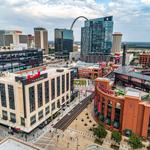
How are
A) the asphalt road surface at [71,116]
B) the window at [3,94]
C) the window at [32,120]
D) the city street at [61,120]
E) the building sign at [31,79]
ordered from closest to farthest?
the building sign at [31,79]
the city street at [61,120]
the window at [32,120]
the window at [3,94]
the asphalt road surface at [71,116]

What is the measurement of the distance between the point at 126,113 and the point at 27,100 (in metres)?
42.0

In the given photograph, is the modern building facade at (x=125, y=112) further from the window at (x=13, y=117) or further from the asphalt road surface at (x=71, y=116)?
the window at (x=13, y=117)

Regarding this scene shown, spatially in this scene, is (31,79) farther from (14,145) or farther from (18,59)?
(18,59)

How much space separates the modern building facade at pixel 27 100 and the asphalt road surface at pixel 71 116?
642 centimetres

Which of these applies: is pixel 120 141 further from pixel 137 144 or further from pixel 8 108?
pixel 8 108

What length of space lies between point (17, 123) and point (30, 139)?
10.2 meters

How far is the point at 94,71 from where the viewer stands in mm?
173125

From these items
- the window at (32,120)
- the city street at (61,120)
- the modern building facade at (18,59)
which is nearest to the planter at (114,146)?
the city street at (61,120)

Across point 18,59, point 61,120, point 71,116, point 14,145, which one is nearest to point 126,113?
point 71,116

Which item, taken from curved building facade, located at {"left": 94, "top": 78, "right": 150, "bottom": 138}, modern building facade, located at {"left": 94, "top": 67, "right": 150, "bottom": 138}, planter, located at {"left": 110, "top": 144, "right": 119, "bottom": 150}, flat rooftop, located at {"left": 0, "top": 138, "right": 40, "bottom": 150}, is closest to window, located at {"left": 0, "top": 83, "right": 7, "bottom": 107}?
flat rooftop, located at {"left": 0, "top": 138, "right": 40, "bottom": 150}

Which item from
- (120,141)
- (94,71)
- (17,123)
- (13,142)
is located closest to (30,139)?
(17,123)

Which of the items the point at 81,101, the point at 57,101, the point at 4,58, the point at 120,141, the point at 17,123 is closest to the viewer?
the point at 120,141

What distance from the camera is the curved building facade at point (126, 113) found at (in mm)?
66750

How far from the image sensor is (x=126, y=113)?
68500 millimetres
